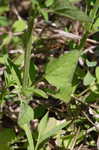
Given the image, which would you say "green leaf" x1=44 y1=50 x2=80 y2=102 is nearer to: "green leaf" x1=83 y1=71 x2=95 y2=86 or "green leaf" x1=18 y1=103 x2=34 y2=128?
"green leaf" x1=18 y1=103 x2=34 y2=128

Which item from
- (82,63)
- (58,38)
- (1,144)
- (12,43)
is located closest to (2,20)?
(12,43)

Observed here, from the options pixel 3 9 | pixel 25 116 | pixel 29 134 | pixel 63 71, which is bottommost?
pixel 29 134

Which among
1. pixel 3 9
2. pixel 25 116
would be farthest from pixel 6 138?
pixel 3 9

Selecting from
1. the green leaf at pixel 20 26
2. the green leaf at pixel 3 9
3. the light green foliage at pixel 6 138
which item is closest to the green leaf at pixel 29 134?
the light green foliage at pixel 6 138

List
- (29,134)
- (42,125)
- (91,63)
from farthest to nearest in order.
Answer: (91,63) → (42,125) → (29,134)

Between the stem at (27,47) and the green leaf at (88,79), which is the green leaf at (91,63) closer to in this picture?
the green leaf at (88,79)

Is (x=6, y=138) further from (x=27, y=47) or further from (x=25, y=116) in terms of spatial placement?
(x=27, y=47)

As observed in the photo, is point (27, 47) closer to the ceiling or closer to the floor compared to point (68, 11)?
closer to the floor

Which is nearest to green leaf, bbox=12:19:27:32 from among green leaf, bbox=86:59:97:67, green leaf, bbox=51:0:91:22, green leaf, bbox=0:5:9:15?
green leaf, bbox=0:5:9:15
